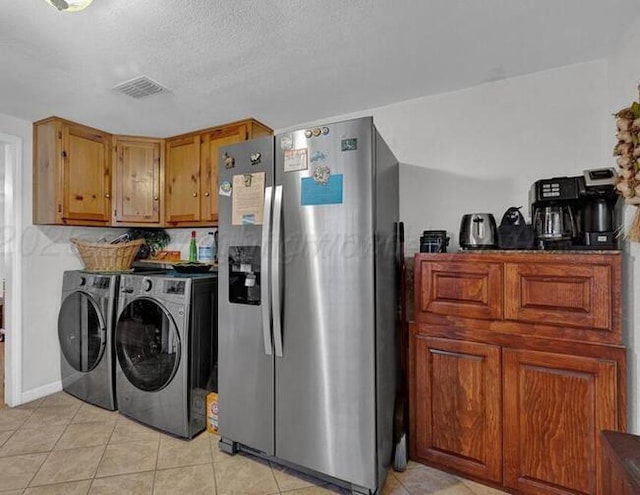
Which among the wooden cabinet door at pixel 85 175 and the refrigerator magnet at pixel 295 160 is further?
the wooden cabinet door at pixel 85 175

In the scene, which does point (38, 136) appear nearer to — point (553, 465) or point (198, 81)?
point (198, 81)

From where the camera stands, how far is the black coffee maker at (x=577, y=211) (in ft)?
4.97

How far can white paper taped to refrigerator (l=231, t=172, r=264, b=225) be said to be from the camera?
1809 mm

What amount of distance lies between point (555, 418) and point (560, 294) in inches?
23.0

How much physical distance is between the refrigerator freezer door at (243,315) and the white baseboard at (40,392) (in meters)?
1.88

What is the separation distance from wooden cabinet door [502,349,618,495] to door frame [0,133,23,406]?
3451 mm

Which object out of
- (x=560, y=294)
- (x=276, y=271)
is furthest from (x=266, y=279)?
(x=560, y=294)

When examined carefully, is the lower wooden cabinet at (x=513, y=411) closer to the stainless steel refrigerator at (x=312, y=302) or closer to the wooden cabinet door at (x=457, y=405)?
the wooden cabinet door at (x=457, y=405)

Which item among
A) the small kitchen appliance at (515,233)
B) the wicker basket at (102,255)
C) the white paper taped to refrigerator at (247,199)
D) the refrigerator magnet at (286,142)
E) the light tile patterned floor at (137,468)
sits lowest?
the light tile patterned floor at (137,468)

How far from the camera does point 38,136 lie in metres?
2.66

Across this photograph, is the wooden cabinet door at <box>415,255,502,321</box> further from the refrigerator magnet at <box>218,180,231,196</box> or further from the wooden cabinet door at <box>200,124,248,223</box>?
the wooden cabinet door at <box>200,124,248,223</box>

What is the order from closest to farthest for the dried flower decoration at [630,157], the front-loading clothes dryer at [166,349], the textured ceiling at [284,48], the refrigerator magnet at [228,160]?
the dried flower decoration at [630,157] → the textured ceiling at [284,48] → the refrigerator magnet at [228,160] → the front-loading clothes dryer at [166,349]

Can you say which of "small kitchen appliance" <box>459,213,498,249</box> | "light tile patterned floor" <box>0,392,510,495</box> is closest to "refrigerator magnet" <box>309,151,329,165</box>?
"small kitchen appliance" <box>459,213,498,249</box>

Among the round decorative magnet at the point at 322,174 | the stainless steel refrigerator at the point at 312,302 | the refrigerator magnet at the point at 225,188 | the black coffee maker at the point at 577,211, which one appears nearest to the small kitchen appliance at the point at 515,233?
the black coffee maker at the point at 577,211
